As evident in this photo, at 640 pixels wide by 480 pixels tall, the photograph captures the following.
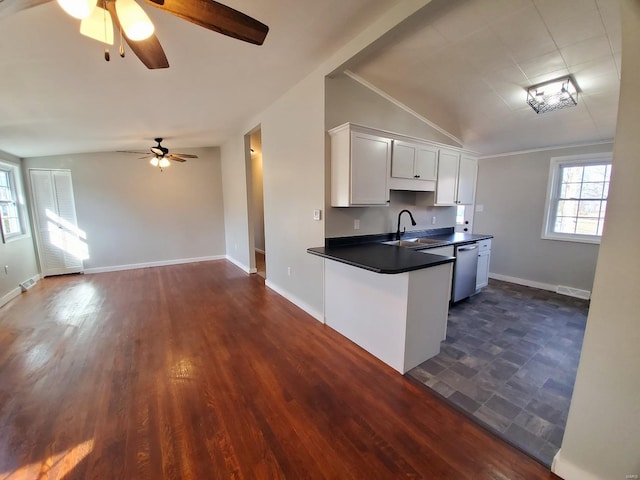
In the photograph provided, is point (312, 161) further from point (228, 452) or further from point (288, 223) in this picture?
point (228, 452)

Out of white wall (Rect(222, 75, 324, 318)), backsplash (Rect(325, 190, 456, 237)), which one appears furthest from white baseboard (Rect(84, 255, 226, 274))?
backsplash (Rect(325, 190, 456, 237))

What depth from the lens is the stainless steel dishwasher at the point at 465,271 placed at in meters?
3.40

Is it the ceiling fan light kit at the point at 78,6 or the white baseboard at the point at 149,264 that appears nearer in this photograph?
the ceiling fan light kit at the point at 78,6

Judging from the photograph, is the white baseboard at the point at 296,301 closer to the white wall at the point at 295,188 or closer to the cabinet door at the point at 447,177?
the white wall at the point at 295,188

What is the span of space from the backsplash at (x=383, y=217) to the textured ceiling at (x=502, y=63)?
1.24 meters

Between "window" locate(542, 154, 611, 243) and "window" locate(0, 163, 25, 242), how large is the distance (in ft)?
28.5

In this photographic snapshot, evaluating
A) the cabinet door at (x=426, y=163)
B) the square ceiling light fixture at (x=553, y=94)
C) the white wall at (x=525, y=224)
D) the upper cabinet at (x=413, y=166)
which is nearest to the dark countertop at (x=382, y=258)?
the upper cabinet at (x=413, y=166)

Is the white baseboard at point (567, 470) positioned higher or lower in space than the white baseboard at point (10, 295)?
higher

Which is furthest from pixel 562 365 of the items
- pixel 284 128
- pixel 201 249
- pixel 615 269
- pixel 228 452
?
pixel 201 249

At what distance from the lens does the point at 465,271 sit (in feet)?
11.6

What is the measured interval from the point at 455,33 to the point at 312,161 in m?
1.70

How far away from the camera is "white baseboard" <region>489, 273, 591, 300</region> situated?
3.90 m

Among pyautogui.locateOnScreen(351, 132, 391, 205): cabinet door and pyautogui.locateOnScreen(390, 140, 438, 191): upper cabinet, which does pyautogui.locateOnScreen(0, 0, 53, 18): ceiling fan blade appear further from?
pyautogui.locateOnScreen(390, 140, 438, 191): upper cabinet

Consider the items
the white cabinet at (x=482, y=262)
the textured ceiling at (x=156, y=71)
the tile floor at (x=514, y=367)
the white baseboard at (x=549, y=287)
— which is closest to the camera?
the tile floor at (x=514, y=367)
